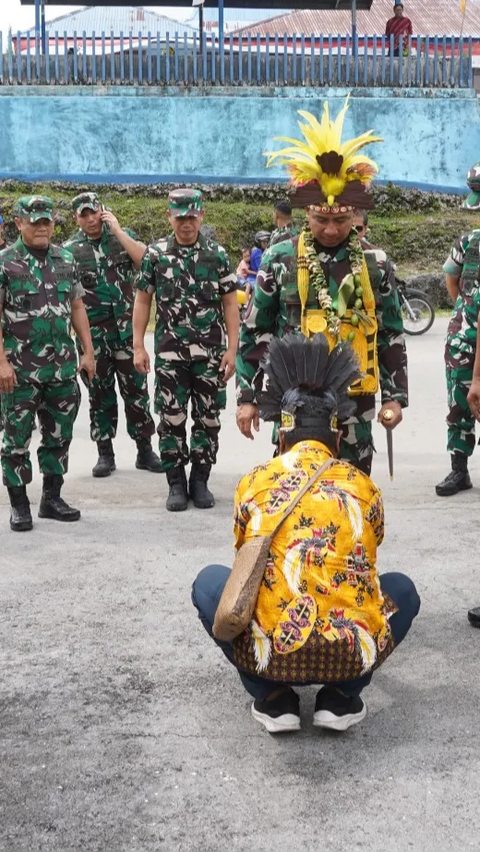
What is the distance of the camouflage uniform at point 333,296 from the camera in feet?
18.1

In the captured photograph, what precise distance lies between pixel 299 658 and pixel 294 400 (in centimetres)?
96

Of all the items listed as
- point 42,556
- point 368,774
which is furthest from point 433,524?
point 368,774

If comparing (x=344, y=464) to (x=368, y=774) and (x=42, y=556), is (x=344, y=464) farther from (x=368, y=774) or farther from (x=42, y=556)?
(x=42, y=556)

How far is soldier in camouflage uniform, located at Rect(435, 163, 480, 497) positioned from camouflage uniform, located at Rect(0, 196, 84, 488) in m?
2.64

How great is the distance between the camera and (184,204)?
7.49 meters

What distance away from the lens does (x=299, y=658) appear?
3.77 meters

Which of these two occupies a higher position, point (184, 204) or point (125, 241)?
point (184, 204)

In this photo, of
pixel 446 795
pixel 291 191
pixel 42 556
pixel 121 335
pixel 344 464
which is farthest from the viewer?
pixel 121 335

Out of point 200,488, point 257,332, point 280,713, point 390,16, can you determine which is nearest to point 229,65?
point 200,488

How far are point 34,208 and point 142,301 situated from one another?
1.07 m

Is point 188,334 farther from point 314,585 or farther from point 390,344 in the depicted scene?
point 314,585

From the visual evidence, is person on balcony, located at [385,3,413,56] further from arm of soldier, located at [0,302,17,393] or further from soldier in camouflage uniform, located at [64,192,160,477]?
arm of soldier, located at [0,302,17,393]

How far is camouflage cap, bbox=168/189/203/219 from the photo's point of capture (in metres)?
Result: 7.49

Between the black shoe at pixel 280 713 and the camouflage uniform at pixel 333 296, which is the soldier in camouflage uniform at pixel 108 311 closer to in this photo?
the camouflage uniform at pixel 333 296
